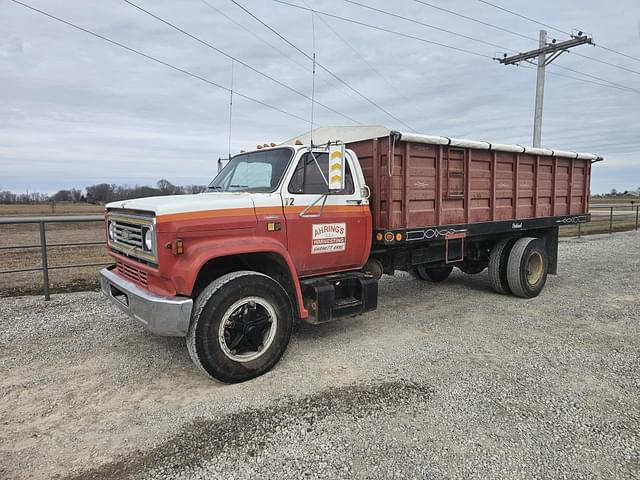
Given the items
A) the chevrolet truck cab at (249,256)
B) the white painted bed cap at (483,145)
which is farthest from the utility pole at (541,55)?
the chevrolet truck cab at (249,256)

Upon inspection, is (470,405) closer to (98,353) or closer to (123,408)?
(123,408)

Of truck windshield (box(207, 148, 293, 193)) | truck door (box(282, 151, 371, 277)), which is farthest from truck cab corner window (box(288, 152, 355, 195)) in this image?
truck windshield (box(207, 148, 293, 193))

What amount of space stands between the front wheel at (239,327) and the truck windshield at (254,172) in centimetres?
112

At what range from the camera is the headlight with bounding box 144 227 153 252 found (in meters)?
3.70

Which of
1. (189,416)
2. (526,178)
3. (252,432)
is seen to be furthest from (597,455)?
(526,178)

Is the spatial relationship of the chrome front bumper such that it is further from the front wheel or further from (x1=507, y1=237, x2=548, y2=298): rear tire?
(x1=507, y1=237, x2=548, y2=298): rear tire

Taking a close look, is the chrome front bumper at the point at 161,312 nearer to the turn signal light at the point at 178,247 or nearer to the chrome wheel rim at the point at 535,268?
the turn signal light at the point at 178,247

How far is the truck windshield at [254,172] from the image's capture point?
4.59 m

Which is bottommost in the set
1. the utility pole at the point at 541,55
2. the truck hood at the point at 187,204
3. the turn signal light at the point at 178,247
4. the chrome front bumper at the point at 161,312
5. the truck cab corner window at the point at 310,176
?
the chrome front bumper at the point at 161,312

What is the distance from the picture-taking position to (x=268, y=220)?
421 centimetres

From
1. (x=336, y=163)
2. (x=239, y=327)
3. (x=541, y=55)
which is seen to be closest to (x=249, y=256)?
(x=239, y=327)

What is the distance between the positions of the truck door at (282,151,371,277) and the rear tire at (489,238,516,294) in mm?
3110

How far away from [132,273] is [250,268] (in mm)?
1158

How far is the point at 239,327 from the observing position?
155 inches
